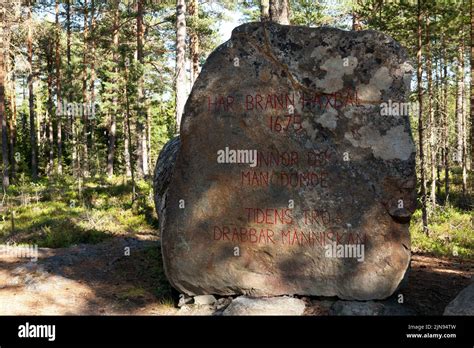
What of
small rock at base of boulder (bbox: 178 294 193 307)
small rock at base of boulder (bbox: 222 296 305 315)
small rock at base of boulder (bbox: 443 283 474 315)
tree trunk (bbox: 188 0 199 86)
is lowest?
small rock at base of boulder (bbox: 178 294 193 307)

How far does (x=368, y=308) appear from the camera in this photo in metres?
6.05

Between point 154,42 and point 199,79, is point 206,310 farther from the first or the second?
point 154,42

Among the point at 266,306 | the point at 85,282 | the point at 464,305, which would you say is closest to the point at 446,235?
the point at 464,305

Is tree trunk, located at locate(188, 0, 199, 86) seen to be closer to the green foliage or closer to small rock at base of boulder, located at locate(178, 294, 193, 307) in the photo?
the green foliage

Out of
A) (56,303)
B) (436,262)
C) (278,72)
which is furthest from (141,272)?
(436,262)

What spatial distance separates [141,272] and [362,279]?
4.62 meters

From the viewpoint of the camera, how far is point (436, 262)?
31.3ft

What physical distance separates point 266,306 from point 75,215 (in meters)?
9.78

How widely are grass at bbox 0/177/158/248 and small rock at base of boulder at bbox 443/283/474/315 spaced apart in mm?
8677

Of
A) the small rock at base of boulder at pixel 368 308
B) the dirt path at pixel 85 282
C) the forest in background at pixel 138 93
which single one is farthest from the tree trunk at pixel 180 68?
the small rock at base of boulder at pixel 368 308

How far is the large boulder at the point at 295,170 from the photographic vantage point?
6.24 m

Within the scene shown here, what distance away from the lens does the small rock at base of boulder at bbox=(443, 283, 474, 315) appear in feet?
17.1

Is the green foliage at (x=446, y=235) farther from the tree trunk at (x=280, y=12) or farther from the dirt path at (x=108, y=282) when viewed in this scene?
the tree trunk at (x=280, y=12)

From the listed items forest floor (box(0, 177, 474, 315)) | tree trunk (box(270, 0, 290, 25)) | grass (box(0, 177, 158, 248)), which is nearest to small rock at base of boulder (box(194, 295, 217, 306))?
forest floor (box(0, 177, 474, 315))
